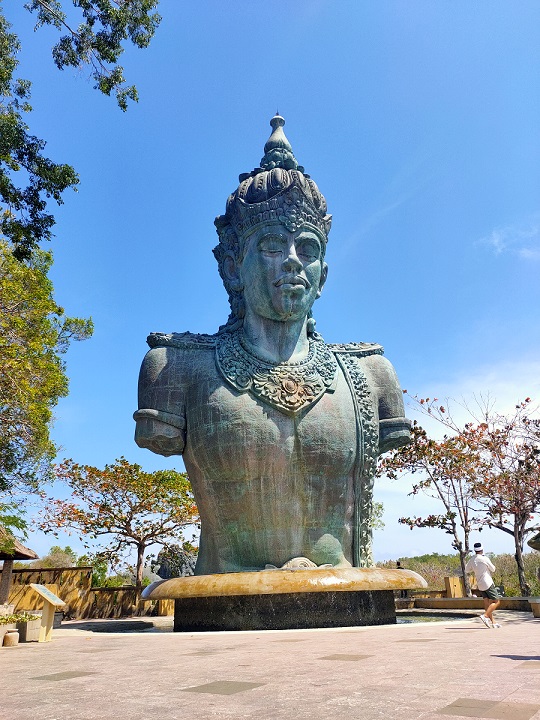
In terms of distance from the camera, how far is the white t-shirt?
8578 mm

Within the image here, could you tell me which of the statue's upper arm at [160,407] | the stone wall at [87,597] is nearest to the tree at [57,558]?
the stone wall at [87,597]

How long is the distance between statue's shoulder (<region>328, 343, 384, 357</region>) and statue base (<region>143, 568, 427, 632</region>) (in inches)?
152

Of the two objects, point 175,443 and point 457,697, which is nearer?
point 457,697

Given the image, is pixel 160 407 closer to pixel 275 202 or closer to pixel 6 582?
pixel 275 202

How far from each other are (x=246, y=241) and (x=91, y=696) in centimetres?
827

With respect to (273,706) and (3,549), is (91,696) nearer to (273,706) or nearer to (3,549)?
(273,706)

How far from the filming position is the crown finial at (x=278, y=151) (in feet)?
37.2

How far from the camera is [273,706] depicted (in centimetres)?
286

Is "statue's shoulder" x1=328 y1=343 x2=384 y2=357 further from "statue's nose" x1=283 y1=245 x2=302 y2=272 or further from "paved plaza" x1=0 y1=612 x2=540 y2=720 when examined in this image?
"paved plaza" x1=0 y1=612 x2=540 y2=720

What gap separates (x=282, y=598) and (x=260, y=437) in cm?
232

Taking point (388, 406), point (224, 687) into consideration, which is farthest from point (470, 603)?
point (224, 687)

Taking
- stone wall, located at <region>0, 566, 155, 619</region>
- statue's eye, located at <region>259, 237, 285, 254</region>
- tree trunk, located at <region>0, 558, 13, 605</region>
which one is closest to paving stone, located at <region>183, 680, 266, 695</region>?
statue's eye, located at <region>259, 237, 285, 254</region>

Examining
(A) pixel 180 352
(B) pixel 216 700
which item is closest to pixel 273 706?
(B) pixel 216 700

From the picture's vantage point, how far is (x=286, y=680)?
11.7 ft
